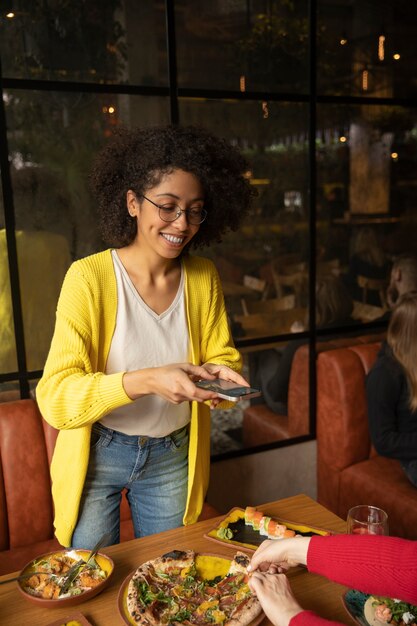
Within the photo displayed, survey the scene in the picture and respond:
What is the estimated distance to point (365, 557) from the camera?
4.17 ft

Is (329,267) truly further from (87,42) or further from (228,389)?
(228,389)

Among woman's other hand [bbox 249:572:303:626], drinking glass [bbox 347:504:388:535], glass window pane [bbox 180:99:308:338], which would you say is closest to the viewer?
woman's other hand [bbox 249:572:303:626]

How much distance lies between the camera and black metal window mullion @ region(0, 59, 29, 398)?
7.59 feet

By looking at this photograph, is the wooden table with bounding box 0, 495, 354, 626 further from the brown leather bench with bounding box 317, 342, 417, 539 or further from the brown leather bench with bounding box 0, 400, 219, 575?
the brown leather bench with bounding box 317, 342, 417, 539

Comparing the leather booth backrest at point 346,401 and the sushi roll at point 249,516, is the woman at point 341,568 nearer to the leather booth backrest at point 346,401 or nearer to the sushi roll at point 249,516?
the sushi roll at point 249,516

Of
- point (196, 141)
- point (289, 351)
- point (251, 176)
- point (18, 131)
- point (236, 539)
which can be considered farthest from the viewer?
point (289, 351)

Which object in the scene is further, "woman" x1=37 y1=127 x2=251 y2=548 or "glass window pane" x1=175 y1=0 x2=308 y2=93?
"glass window pane" x1=175 y1=0 x2=308 y2=93

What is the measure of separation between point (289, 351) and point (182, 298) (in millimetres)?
1456

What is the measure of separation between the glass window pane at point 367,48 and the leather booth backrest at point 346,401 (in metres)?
1.31

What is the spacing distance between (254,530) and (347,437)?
1.44 meters

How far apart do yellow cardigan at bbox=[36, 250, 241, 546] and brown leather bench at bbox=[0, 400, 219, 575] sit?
25.5 inches

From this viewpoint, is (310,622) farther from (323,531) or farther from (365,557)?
(323,531)

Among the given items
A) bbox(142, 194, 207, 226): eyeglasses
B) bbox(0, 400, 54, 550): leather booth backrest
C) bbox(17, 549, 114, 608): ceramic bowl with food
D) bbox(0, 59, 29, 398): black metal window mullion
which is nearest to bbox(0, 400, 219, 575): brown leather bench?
bbox(0, 400, 54, 550): leather booth backrest

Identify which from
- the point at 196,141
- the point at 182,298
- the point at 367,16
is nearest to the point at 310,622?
the point at 182,298
